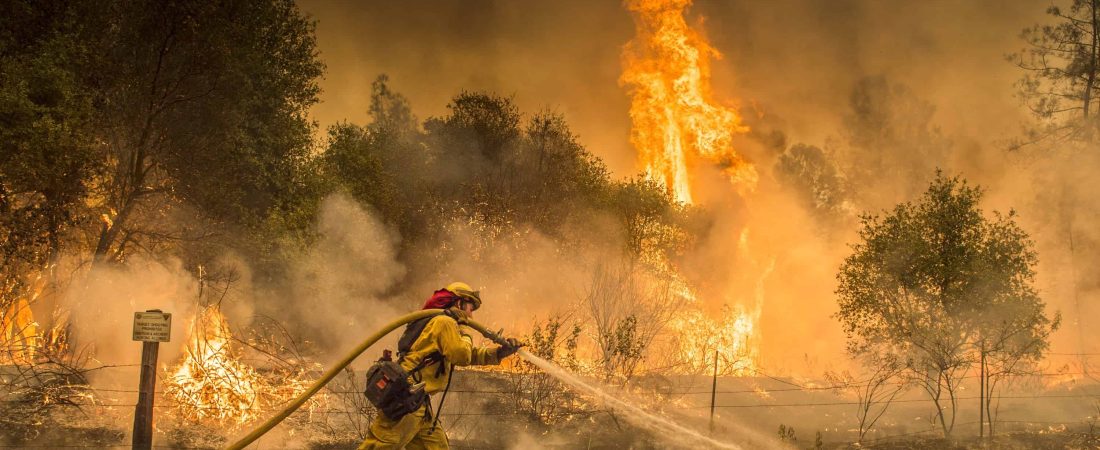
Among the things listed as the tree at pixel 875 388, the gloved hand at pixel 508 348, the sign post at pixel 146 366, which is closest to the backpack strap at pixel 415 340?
the gloved hand at pixel 508 348

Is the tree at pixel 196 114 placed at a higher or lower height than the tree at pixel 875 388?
higher

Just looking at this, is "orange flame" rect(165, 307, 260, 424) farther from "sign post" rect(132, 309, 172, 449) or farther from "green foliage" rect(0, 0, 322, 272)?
"green foliage" rect(0, 0, 322, 272)

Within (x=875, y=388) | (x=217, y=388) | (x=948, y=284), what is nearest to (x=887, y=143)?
(x=948, y=284)

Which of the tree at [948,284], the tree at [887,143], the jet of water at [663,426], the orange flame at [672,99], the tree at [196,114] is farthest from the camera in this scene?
the tree at [887,143]

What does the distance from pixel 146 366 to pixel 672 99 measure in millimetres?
28788

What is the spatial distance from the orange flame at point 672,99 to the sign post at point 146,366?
88.4 feet

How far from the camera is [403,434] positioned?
705cm

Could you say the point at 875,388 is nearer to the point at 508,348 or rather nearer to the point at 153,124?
the point at 508,348

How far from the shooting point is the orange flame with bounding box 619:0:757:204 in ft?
113

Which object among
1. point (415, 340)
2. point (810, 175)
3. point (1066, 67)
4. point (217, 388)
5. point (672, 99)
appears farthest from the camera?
point (810, 175)

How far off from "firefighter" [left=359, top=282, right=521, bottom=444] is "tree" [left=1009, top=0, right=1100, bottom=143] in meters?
27.7

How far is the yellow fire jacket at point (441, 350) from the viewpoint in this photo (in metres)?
7.16

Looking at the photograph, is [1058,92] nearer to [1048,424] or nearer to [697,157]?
[697,157]

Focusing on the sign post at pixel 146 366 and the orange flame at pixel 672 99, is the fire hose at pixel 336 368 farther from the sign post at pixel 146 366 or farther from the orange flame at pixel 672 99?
the orange flame at pixel 672 99
